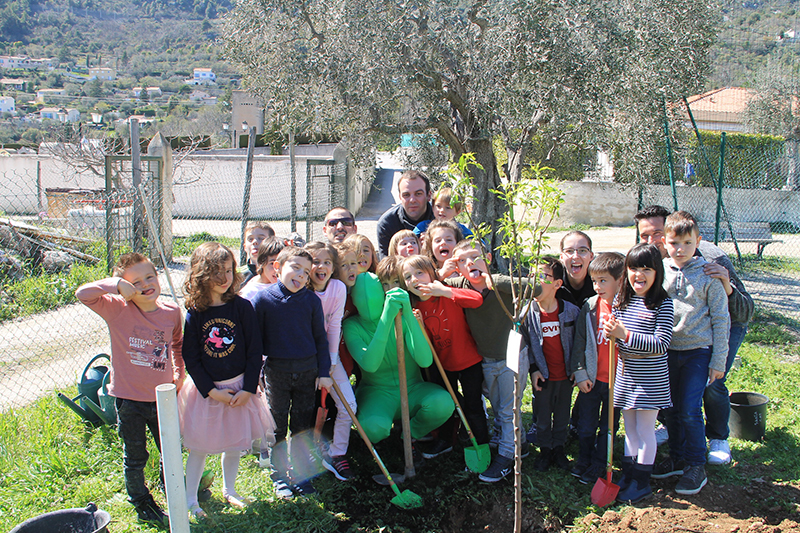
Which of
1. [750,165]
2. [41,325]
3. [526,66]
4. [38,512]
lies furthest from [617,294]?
[750,165]

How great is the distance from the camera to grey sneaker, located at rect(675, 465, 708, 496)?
125 inches

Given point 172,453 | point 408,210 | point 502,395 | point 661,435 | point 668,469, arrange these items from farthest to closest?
point 408,210, point 661,435, point 502,395, point 668,469, point 172,453

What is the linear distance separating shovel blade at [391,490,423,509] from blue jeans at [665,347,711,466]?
161 cm

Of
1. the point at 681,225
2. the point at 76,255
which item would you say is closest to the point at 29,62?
the point at 76,255

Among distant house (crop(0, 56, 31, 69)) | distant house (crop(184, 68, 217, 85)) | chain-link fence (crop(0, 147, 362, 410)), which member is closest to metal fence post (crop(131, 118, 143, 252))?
chain-link fence (crop(0, 147, 362, 410))

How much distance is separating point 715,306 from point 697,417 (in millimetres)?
663

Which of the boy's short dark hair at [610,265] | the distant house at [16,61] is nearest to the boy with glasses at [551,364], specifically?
the boy's short dark hair at [610,265]

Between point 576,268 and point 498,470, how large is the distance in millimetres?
1352

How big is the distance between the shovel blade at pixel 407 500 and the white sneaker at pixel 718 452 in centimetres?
188

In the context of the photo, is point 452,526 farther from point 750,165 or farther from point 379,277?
point 750,165

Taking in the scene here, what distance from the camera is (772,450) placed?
146 inches

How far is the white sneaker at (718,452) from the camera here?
11.5 feet

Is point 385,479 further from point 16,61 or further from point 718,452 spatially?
point 16,61

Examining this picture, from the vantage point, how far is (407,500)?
10.3ft
